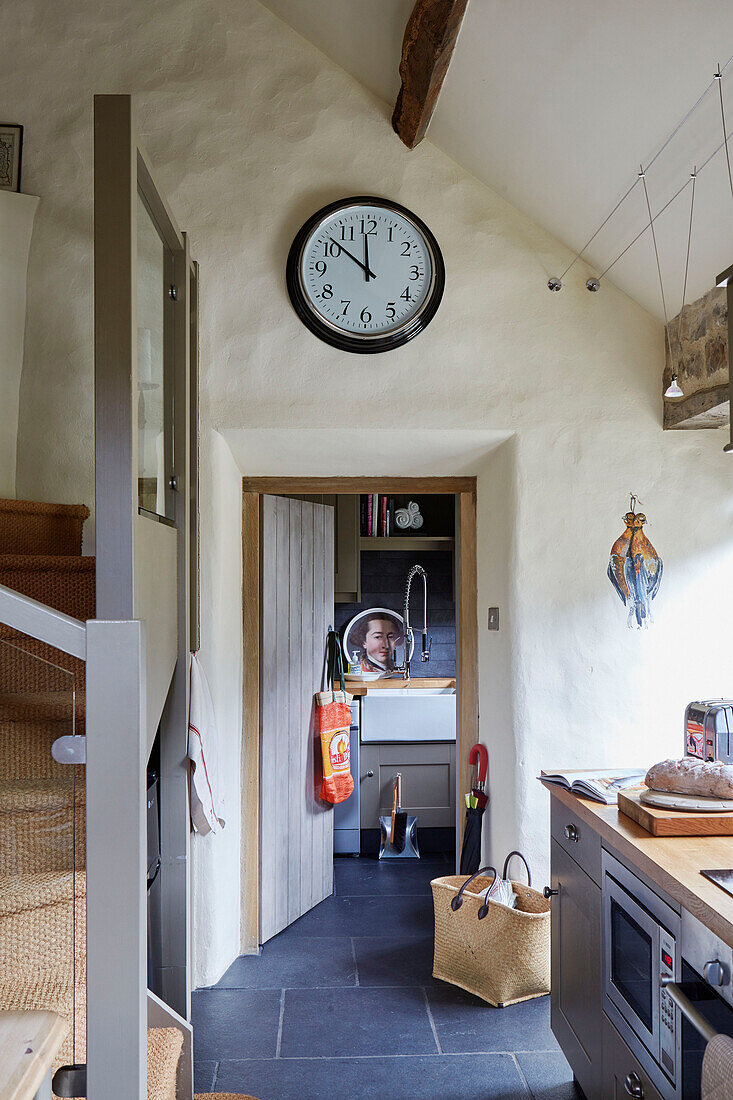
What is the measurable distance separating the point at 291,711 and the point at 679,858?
2279 millimetres

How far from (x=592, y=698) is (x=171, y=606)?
164 cm

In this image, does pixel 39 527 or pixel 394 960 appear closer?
pixel 39 527

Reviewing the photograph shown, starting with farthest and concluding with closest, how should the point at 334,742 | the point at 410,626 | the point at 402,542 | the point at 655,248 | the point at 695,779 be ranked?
the point at 410,626 < the point at 402,542 < the point at 334,742 < the point at 655,248 < the point at 695,779

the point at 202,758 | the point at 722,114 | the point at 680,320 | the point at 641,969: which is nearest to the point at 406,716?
the point at 202,758

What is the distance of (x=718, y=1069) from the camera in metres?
1.49

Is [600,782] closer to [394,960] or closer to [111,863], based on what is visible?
[394,960]

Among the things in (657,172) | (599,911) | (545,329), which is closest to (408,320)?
(545,329)

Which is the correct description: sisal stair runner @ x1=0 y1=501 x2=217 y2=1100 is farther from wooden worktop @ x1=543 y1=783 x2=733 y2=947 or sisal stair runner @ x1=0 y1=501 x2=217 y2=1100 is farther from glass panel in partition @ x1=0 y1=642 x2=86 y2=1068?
wooden worktop @ x1=543 y1=783 x2=733 y2=947

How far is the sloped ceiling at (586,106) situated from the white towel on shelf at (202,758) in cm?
191

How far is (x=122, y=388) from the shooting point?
5.19 feet

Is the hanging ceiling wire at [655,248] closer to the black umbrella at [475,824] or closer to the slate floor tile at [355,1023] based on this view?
the black umbrella at [475,824]

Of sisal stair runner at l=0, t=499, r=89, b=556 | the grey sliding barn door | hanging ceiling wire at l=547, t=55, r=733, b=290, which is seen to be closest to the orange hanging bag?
the grey sliding barn door

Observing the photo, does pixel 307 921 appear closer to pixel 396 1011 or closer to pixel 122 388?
pixel 396 1011

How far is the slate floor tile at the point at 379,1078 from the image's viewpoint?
8.30 feet
